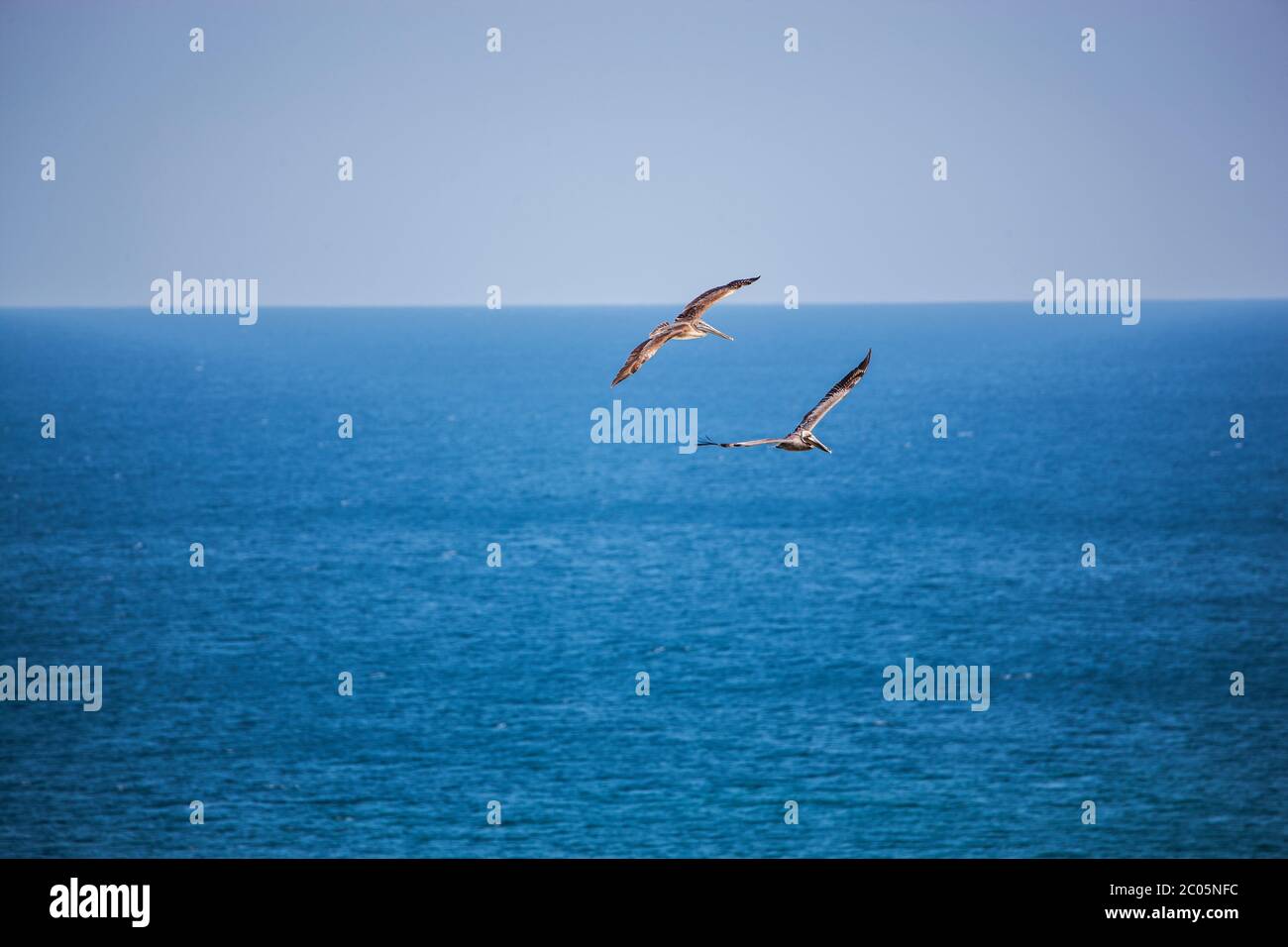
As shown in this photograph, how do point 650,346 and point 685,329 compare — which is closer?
point 650,346

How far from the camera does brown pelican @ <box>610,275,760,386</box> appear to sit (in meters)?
16.3

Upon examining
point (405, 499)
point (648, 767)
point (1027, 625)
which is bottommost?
point (648, 767)

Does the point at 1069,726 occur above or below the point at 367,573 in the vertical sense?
below

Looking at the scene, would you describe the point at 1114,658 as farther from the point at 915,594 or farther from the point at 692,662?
the point at 692,662

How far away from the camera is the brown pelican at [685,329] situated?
1631cm

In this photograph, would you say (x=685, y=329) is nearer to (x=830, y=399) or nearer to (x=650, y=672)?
(x=830, y=399)

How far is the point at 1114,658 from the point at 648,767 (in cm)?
5006

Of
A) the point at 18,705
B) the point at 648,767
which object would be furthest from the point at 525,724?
the point at 18,705

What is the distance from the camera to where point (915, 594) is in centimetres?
15025

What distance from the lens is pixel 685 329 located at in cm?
1675
